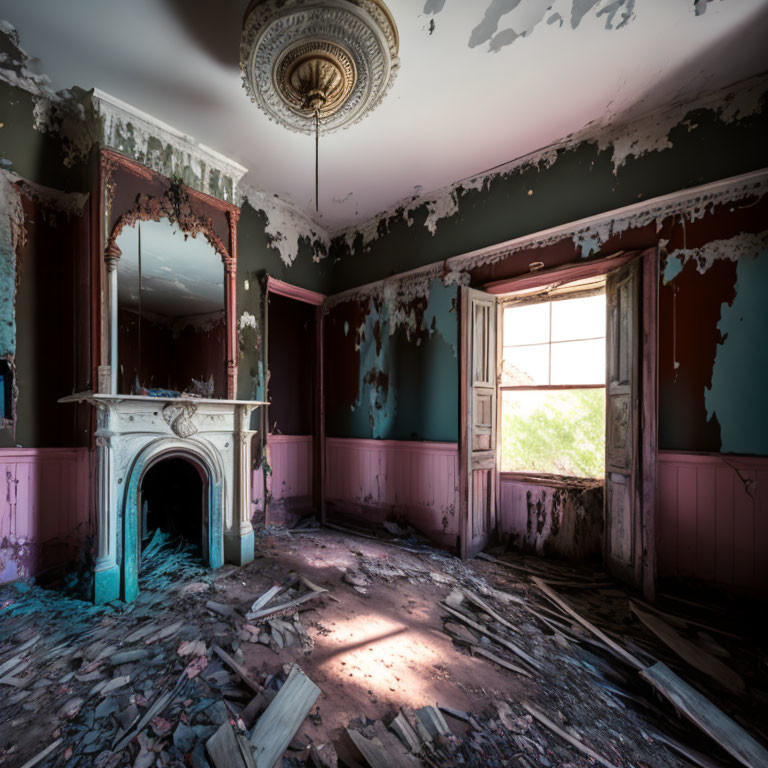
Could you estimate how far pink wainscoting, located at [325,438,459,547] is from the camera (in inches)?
152

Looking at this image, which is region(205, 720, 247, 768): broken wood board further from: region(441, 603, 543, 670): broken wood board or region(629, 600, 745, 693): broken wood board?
region(629, 600, 745, 693): broken wood board

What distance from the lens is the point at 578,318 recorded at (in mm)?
3875

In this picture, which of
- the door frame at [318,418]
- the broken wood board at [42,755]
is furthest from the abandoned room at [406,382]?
the door frame at [318,418]

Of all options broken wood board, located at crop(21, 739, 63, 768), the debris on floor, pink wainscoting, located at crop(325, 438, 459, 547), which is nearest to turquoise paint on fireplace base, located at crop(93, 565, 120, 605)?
the debris on floor

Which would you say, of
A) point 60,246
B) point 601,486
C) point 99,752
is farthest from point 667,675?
point 60,246

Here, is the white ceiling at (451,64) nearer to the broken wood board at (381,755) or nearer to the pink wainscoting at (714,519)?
the pink wainscoting at (714,519)

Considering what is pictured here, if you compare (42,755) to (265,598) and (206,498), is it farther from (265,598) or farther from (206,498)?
(206,498)

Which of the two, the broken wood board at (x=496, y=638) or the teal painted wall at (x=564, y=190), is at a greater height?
the teal painted wall at (x=564, y=190)

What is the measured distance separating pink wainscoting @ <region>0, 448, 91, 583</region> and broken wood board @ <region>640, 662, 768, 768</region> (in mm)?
3719

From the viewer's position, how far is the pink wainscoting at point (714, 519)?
251 centimetres

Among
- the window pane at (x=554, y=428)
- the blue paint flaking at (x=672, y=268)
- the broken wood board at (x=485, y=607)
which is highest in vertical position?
the blue paint flaking at (x=672, y=268)

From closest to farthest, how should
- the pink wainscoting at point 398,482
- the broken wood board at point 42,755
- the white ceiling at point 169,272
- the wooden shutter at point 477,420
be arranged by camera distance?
the broken wood board at point 42,755 → the white ceiling at point 169,272 → the wooden shutter at point 477,420 → the pink wainscoting at point 398,482

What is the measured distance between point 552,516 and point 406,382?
199 centimetres

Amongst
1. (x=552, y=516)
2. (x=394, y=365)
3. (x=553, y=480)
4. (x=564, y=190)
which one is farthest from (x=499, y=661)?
(x=564, y=190)
